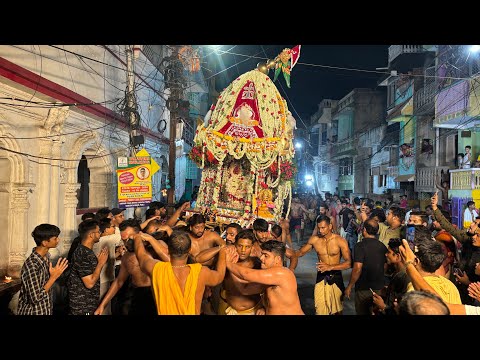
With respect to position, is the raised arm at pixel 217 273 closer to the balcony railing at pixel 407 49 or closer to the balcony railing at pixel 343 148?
the balcony railing at pixel 407 49

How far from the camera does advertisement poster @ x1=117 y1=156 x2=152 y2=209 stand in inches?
365

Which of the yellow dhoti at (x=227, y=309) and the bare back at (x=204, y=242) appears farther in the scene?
the bare back at (x=204, y=242)

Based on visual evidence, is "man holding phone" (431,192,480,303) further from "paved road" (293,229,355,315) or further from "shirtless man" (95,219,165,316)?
"shirtless man" (95,219,165,316)

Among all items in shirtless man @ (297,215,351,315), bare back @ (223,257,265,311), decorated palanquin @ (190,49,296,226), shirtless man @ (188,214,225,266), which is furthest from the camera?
decorated palanquin @ (190,49,296,226)

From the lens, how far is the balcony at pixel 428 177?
18188mm

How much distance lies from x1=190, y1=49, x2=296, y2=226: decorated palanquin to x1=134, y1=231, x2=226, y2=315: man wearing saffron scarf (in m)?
6.59

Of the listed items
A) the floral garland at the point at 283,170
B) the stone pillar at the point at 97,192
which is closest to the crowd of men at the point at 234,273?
the floral garland at the point at 283,170

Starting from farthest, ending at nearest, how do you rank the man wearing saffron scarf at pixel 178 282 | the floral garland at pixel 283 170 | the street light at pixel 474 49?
the street light at pixel 474 49, the floral garland at pixel 283 170, the man wearing saffron scarf at pixel 178 282

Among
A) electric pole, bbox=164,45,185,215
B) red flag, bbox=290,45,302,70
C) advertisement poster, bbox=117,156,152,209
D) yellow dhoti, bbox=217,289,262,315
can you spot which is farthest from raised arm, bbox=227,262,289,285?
red flag, bbox=290,45,302,70

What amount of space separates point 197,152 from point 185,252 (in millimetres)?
7579

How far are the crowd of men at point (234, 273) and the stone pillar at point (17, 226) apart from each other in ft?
3.41

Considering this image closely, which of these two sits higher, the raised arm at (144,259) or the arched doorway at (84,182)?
the arched doorway at (84,182)

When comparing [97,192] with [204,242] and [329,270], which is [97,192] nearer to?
[204,242]

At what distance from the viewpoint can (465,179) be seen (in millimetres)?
14219
